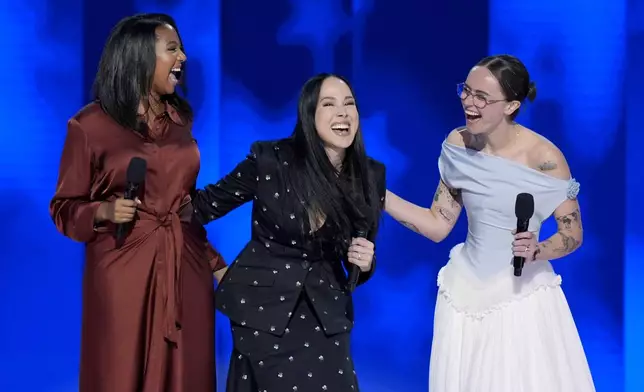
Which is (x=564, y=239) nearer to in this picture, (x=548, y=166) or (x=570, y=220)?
(x=570, y=220)

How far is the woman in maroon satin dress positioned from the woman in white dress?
80 centimetres

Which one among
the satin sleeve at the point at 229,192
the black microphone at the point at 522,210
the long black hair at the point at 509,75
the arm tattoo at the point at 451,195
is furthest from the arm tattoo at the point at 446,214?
Answer: the satin sleeve at the point at 229,192

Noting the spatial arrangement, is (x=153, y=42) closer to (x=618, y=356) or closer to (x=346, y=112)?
(x=346, y=112)

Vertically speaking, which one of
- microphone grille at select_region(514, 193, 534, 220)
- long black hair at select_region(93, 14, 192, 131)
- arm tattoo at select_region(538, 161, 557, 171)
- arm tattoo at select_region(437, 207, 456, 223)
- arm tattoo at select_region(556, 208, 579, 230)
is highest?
long black hair at select_region(93, 14, 192, 131)

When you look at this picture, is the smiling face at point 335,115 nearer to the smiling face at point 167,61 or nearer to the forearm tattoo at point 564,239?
the smiling face at point 167,61

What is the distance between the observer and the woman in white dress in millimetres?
2986

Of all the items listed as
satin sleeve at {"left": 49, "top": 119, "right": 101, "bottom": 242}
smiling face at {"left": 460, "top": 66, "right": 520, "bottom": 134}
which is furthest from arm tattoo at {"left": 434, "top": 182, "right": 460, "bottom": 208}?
satin sleeve at {"left": 49, "top": 119, "right": 101, "bottom": 242}

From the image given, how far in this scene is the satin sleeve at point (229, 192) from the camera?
282cm

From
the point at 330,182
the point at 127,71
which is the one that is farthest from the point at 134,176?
the point at 330,182

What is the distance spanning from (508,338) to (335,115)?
0.88 m

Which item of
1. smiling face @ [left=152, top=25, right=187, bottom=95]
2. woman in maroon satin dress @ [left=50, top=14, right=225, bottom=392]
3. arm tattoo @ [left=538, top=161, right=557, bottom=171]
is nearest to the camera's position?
woman in maroon satin dress @ [left=50, top=14, right=225, bottom=392]

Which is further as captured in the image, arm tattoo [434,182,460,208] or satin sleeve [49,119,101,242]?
arm tattoo [434,182,460,208]

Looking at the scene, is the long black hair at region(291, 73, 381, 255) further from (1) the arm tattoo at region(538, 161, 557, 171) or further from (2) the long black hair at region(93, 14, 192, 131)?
(1) the arm tattoo at region(538, 161, 557, 171)

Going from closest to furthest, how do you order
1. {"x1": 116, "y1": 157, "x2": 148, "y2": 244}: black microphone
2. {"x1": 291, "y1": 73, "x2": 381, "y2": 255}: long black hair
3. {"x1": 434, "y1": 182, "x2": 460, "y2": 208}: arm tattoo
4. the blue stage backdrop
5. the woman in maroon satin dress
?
{"x1": 116, "y1": 157, "x2": 148, "y2": 244}: black microphone, {"x1": 291, "y1": 73, "x2": 381, "y2": 255}: long black hair, the woman in maroon satin dress, {"x1": 434, "y1": 182, "x2": 460, "y2": 208}: arm tattoo, the blue stage backdrop
